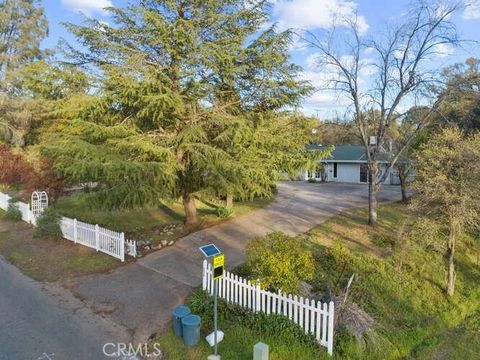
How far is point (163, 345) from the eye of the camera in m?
6.24

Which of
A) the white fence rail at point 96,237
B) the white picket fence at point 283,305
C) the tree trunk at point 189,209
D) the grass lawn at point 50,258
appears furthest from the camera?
the tree trunk at point 189,209

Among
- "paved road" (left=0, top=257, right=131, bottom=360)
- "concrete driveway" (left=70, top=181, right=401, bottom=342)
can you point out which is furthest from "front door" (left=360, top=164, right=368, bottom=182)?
"paved road" (left=0, top=257, right=131, bottom=360)

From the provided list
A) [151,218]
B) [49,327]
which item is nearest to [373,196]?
[151,218]

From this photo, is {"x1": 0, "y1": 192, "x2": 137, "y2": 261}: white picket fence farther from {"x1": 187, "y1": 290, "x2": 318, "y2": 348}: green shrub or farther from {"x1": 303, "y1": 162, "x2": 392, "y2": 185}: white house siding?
{"x1": 303, "y1": 162, "x2": 392, "y2": 185}: white house siding

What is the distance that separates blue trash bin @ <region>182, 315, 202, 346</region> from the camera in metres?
6.08

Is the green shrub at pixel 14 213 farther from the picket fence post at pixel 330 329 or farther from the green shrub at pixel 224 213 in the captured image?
the picket fence post at pixel 330 329

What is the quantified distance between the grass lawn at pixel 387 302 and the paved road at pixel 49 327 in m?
1.20

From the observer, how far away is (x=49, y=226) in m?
12.7

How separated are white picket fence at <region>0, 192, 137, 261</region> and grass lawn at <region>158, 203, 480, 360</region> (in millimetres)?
4548

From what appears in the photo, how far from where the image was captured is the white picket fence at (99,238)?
10.5 meters

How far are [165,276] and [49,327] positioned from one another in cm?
299

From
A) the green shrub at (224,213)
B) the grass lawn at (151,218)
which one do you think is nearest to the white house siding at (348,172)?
the grass lawn at (151,218)

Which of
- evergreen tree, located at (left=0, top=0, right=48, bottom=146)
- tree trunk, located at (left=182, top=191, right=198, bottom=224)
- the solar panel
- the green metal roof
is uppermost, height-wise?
evergreen tree, located at (left=0, top=0, right=48, bottom=146)

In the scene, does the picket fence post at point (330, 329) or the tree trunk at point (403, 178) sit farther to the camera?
the tree trunk at point (403, 178)
